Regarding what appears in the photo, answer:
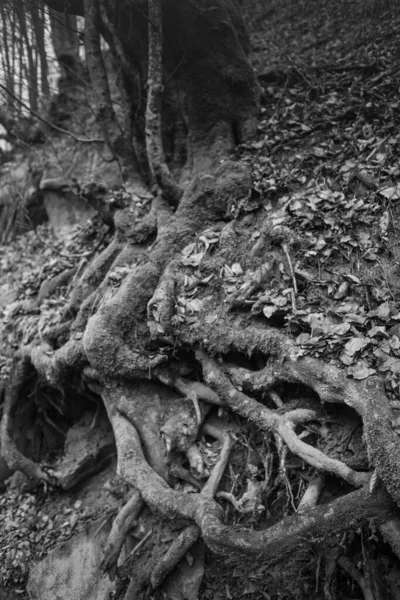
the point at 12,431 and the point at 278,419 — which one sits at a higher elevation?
the point at 278,419

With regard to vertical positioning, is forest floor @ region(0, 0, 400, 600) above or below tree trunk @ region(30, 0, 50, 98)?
below

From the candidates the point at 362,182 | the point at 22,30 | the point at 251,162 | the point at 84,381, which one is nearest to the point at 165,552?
the point at 84,381

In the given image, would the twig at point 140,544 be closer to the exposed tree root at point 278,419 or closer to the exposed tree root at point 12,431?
the exposed tree root at point 278,419

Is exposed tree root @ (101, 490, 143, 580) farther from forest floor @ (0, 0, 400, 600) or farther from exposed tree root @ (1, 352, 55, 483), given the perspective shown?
exposed tree root @ (1, 352, 55, 483)

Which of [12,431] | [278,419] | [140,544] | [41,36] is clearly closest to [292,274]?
[278,419]

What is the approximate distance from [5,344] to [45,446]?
4.40ft

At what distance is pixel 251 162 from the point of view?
5574 millimetres

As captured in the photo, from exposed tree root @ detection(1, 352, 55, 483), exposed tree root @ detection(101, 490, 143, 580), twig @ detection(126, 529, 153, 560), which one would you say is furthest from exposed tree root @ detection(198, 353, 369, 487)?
exposed tree root @ detection(1, 352, 55, 483)

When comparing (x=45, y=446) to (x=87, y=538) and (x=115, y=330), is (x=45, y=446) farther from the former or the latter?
(x=115, y=330)

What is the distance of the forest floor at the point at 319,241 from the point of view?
3396 millimetres

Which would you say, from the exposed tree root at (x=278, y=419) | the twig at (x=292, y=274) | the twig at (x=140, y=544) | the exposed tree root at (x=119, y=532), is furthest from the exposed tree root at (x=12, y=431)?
the twig at (x=292, y=274)

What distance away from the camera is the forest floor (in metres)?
3.40

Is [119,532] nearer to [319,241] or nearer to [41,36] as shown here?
[319,241]

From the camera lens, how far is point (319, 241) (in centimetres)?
416
